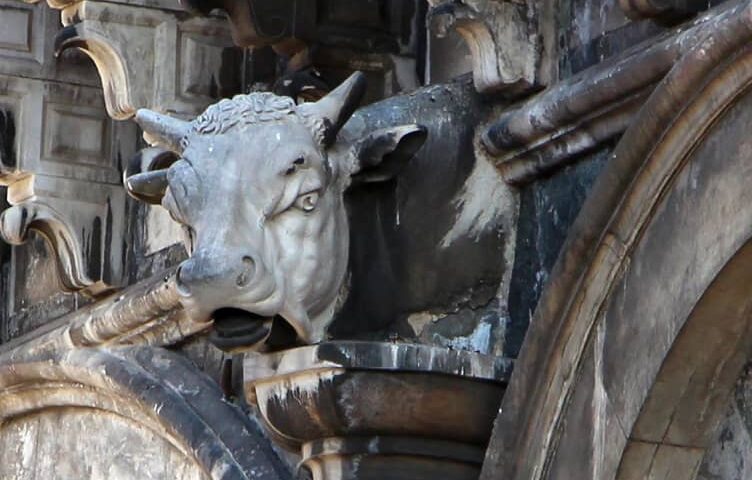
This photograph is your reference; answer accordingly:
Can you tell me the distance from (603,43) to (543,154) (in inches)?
10.1

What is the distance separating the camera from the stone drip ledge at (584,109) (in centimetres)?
597

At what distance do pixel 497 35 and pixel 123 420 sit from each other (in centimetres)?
190

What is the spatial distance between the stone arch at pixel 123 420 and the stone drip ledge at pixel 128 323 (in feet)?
0.10

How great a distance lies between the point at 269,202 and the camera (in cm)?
630

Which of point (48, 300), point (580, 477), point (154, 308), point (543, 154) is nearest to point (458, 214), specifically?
point (543, 154)

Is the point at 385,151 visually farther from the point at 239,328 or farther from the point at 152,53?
the point at 152,53

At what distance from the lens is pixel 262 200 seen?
630 centimetres

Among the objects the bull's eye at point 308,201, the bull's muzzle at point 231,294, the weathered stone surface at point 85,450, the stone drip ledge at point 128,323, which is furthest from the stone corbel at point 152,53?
the bull's muzzle at point 231,294

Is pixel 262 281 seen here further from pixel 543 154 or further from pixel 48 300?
pixel 48 300

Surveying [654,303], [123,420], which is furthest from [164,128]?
[123,420]

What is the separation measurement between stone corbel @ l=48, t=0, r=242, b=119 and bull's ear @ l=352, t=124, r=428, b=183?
4.33 feet

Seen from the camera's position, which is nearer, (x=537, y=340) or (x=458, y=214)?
(x=537, y=340)

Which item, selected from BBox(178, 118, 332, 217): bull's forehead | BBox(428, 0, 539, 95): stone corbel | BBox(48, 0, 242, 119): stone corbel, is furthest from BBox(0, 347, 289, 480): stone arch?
BBox(428, 0, 539, 95): stone corbel

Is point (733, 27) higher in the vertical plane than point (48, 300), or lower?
higher
